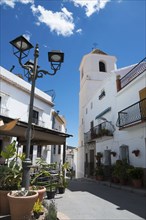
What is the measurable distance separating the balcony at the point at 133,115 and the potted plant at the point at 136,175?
9.39ft

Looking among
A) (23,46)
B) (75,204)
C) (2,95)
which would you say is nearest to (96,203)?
(75,204)

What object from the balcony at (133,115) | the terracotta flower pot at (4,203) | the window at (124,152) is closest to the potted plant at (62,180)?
the terracotta flower pot at (4,203)

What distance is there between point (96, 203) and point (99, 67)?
20988 millimetres

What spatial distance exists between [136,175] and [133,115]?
3.77m

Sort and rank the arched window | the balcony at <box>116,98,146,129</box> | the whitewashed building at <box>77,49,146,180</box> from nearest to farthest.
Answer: the balcony at <box>116,98,146,129</box>
the whitewashed building at <box>77,49,146,180</box>
the arched window

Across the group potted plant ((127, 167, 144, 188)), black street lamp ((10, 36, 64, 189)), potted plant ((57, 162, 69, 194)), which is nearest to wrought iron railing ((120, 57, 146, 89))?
potted plant ((127, 167, 144, 188))

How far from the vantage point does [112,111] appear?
54.2 ft

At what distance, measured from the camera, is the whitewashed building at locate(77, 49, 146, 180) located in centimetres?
1227

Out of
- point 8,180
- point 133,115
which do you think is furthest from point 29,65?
point 133,115

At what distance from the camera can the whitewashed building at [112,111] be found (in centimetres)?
1227

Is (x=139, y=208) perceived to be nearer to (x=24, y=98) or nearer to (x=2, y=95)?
(x=2, y=95)

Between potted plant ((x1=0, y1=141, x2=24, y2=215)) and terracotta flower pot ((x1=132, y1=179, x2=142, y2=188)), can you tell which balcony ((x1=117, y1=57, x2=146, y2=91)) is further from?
potted plant ((x1=0, y1=141, x2=24, y2=215))

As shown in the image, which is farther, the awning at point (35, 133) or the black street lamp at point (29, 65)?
the awning at point (35, 133)

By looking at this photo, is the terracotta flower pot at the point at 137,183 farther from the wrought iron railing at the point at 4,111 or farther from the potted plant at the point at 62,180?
the wrought iron railing at the point at 4,111
